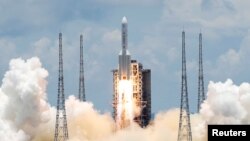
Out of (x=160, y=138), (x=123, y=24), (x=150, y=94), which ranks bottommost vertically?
(x=160, y=138)

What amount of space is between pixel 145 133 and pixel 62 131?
1008cm

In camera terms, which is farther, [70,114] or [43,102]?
[70,114]

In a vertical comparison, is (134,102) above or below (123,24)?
below

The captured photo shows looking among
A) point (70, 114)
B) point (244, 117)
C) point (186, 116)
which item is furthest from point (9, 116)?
point (244, 117)

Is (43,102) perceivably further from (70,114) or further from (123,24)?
(123,24)

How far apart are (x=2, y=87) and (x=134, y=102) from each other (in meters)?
15.8

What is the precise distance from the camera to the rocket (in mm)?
90875

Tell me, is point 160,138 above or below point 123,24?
below

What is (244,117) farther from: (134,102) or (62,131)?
(62,131)

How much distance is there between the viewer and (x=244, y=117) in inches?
3482

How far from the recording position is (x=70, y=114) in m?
97.4

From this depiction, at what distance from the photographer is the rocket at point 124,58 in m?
90.9

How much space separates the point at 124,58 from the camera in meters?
91.6

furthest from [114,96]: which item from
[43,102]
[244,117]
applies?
[244,117]
